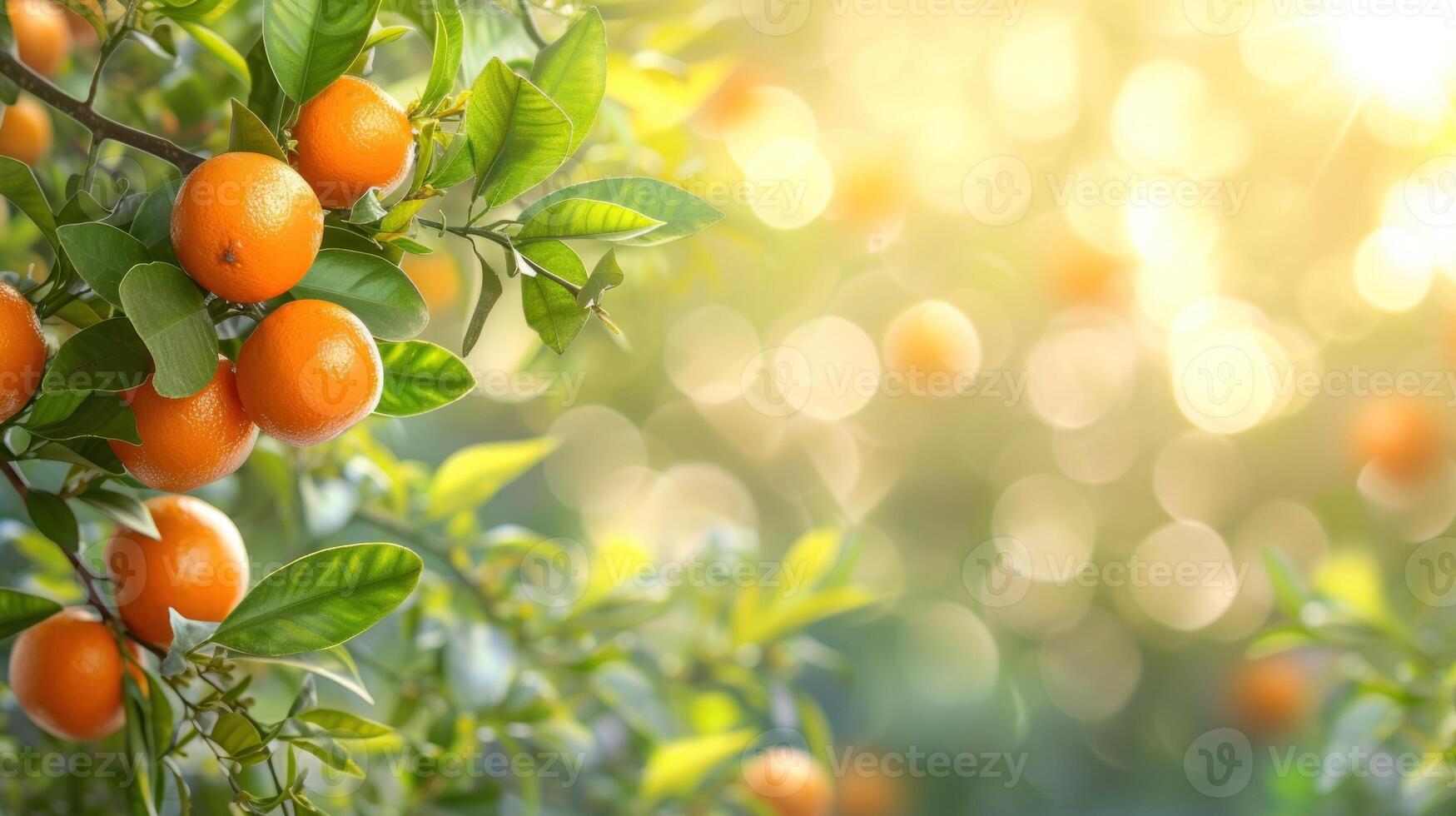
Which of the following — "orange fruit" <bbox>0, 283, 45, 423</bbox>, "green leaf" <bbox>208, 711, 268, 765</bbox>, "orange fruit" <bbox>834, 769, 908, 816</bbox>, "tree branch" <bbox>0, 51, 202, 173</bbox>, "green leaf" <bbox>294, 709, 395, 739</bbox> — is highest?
"tree branch" <bbox>0, 51, 202, 173</bbox>

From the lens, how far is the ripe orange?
135cm

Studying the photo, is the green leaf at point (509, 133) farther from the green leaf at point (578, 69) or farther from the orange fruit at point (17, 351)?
the orange fruit at point (17, 351)

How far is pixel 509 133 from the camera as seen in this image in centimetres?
39

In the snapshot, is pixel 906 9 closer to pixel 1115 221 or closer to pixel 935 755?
pixel 1115 221

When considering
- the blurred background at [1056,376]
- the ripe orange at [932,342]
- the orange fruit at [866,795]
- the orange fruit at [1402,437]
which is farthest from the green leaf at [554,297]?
the orange fruit at [866,795]

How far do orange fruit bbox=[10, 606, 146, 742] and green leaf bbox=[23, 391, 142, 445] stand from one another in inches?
5.5

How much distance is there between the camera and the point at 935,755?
1607 millimetres

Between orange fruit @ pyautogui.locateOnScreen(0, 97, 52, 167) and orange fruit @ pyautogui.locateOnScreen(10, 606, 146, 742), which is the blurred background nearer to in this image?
orange fruit @ pyautogui.locateOnScreen(0, 97, 52, 167)

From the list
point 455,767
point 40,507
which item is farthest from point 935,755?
point 40,507

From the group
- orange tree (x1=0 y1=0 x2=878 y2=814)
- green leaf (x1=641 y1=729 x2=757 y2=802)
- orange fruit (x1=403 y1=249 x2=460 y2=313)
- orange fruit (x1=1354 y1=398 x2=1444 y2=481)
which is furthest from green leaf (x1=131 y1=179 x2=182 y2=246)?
orange fruit (x1=1354 y1=398 x2=1444 y2=481)

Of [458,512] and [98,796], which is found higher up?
[458,512]

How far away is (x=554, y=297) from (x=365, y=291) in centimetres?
8

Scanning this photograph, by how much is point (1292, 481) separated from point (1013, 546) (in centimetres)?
40

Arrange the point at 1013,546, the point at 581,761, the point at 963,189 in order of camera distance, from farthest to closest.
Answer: the point at 1013,546 < the point at 963,189 < the point at 581,761
